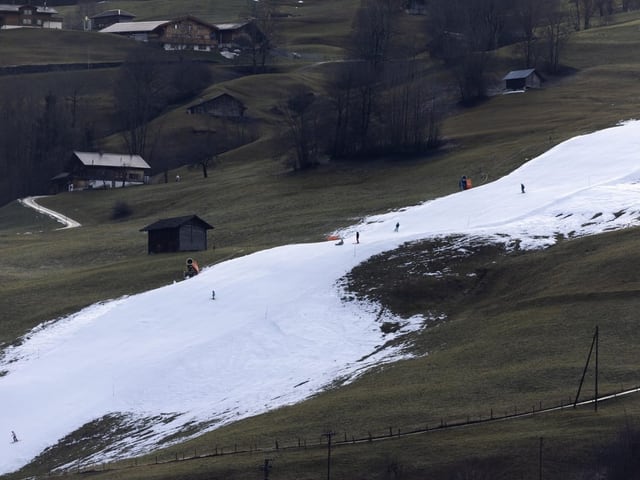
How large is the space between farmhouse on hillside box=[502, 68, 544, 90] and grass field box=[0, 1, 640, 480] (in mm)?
3028

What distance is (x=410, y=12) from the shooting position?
19650cm

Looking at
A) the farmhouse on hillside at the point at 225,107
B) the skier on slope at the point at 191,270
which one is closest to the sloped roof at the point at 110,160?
the farmhouse on hillside at the point at 225,107

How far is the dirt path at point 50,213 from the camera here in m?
110

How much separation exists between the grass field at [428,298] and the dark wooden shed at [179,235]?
57.2 inches

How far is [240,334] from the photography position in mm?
63656

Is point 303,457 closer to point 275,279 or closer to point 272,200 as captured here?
point 275,279

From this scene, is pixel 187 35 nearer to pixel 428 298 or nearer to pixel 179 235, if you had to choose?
pixel 179 235

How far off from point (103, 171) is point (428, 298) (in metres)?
73.1

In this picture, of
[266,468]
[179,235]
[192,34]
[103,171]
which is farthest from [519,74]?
[266,468]

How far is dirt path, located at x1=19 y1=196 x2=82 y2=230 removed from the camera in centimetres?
11050

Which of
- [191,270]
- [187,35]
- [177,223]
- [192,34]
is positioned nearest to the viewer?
[191,270]

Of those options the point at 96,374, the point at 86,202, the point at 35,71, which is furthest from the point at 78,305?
the point at 35,71

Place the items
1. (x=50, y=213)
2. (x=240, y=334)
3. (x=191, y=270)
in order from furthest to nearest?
(x=50, y=213) → (x=191, y=270) → (x=240, y=334)

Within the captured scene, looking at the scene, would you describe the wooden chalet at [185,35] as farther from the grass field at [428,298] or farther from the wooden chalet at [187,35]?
the grass field at [428,298]
